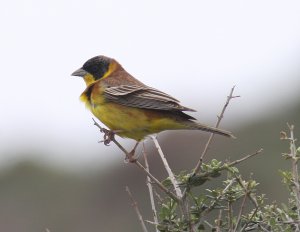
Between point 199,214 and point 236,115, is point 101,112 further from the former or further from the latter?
point 236,115

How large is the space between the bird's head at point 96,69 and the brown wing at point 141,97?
577 millimetres

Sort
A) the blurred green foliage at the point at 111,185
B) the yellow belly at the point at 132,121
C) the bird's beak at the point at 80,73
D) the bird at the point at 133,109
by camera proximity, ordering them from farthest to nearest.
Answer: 1. the blurred green foliage at the point at 111,185
2. the bird's beak at the point at 80,73
3. the yellow belly at the point at 132,121
4. the bird at the point at 133,109

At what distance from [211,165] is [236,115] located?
17105mm

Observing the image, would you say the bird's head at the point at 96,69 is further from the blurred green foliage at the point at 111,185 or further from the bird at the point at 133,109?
the blurred green foliage at the point at 111,185

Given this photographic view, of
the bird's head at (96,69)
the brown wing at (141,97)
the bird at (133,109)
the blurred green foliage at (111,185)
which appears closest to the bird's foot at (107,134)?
the bird at (133,109)

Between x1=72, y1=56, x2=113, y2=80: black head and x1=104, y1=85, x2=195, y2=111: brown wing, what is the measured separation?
0.61 meters

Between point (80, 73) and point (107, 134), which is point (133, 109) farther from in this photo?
point (80, 73)

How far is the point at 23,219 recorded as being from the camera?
17.8 metres

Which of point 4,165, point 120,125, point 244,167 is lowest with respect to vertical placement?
point 4,165

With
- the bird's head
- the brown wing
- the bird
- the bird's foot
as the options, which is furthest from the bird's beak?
the bird's foot

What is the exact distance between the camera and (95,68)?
8.39 meters

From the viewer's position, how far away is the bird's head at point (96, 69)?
27.2ft

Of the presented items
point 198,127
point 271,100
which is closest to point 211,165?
point 198,127

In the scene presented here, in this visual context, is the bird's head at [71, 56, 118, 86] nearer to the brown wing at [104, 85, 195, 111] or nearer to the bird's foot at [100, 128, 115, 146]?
the brown wing at [104, 85, 195, 111]
